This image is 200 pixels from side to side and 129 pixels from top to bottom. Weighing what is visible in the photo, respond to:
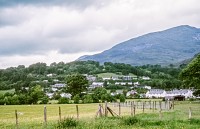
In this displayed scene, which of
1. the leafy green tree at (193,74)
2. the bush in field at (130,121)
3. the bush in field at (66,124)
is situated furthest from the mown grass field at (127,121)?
the leafy green tree at (193,74)

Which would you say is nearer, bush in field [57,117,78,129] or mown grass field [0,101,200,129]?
bush in field [57,117,78,129]

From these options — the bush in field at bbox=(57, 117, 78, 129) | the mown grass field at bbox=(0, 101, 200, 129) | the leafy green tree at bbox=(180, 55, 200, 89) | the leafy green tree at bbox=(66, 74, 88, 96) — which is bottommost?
the leafy green tree at bbox=(66, 74, 88, 96)

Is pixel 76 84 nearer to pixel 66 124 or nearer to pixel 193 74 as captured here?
pixel 193 74

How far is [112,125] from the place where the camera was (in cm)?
2622

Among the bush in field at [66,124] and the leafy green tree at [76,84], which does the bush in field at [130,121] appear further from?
the leafy green tree at [76,84]

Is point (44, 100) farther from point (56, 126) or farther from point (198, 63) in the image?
point (56, 126)

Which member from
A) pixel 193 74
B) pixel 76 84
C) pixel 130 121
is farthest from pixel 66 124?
pixel 76 84

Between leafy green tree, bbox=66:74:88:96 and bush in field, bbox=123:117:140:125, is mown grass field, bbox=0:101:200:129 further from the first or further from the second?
leafy green tree, bbox=66:74:88:96

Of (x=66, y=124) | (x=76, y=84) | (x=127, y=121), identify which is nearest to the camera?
(x=66, y=124)

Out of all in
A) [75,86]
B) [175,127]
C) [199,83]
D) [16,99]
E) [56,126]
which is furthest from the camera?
[75,86]

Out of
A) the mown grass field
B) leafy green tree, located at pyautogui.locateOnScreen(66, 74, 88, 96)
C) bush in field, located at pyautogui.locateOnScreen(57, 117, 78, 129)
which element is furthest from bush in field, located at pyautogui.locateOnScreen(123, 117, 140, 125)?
leafy green tree, located at pyautogui.locateOnScreen(66, 74, 88, 96)

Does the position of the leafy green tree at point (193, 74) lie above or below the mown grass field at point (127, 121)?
above

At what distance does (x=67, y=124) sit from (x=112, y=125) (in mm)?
3238

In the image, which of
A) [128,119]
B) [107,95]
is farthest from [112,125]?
[107,95]
